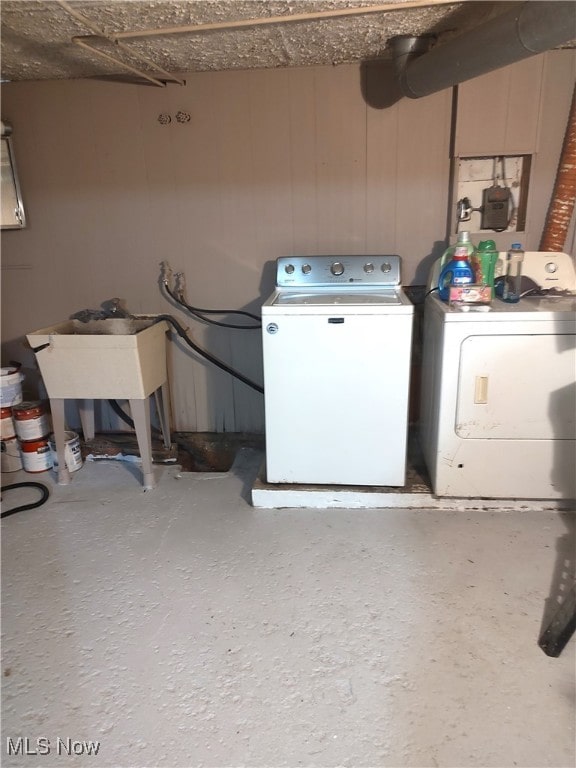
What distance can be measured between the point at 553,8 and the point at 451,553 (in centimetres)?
177

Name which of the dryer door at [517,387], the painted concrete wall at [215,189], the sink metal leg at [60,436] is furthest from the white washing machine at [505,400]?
the sink metal leg at [60,436]

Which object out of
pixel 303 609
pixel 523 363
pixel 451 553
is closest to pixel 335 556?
pixel 303 609

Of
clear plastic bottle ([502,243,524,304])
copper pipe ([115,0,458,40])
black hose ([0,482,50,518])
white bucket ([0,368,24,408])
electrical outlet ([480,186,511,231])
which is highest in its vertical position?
copper pipe ([115,0,458,40])

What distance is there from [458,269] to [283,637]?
5.01 ft

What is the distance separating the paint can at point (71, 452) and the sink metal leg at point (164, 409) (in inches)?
17.5

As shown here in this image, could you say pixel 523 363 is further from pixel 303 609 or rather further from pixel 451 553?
pixel 303 609

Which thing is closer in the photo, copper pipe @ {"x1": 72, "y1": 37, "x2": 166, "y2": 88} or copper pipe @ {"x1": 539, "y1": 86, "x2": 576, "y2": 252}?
copper pipe @ {"x1": 72, "y1": 37, "x2": 166, "y2": 88}

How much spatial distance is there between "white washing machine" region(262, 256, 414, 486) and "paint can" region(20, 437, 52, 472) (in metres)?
1.23

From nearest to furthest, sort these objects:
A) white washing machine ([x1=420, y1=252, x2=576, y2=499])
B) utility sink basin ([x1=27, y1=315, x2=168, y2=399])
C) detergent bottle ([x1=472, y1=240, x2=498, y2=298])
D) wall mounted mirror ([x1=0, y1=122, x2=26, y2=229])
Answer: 1. white washing machine ([x1=420, y1=252, x2=576, y2=499])
2. detergent bottle ([x1=472, y1=240, x2=498, y2=298])
3. utility sink basin ([x1=27, y1=315, x2=168, y2=399])
4. wall mounted mirror ([x1=0, y1=122, x2=26, y2=229])

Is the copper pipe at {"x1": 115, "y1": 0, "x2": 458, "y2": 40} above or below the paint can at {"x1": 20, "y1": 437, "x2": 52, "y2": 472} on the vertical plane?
above

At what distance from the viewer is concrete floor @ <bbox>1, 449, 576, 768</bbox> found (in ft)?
4.11

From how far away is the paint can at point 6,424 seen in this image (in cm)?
258

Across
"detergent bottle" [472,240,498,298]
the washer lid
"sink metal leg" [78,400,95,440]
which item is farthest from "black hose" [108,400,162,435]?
"detergent bottle" [472,240,498,298]

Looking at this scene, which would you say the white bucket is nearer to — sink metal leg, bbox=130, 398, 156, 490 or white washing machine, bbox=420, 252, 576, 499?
sink metal leg, bbox=130, 398, 156, 490
